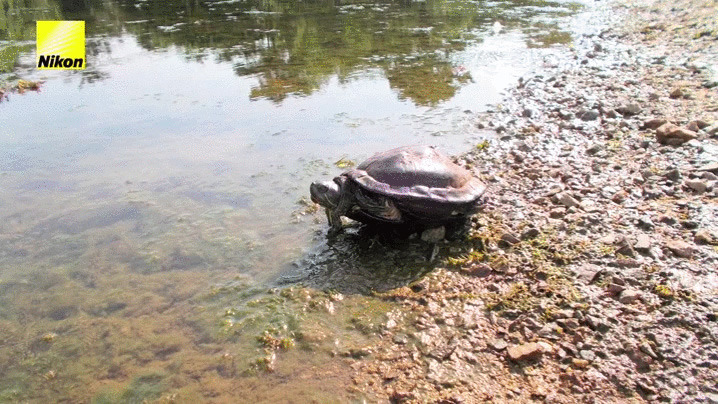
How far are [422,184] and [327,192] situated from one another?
0.89m

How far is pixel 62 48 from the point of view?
12906 millimetres

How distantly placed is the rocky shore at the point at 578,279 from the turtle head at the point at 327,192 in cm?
113

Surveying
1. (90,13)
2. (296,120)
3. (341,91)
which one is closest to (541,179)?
(296,120)

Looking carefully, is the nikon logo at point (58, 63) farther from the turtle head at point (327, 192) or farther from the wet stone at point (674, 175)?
the wet stone at point (674, 175)

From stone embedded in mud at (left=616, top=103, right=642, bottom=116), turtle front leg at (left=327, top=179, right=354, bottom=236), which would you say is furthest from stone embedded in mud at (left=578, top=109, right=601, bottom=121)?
turtle front leg at (left=327, top=179, right=354, bottom=236)

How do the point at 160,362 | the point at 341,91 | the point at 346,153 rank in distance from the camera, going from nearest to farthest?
the point at 160,362
the point at 346,153
the point at 341,91

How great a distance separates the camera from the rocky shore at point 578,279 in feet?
10.6

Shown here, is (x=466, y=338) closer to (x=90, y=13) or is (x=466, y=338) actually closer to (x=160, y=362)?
(x=160, y=362)

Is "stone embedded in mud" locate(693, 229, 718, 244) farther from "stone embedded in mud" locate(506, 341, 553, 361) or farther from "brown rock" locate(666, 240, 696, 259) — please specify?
"stone embedded in mud" locate(506, 341, 553, 361)

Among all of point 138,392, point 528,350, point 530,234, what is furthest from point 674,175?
point 138,392

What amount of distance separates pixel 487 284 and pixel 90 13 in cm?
2042

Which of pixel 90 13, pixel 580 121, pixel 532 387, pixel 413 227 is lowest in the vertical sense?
pixel 532 387

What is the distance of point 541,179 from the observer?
582 centimetres

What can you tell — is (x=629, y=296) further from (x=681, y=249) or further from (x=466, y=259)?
(x=466, y=259)
